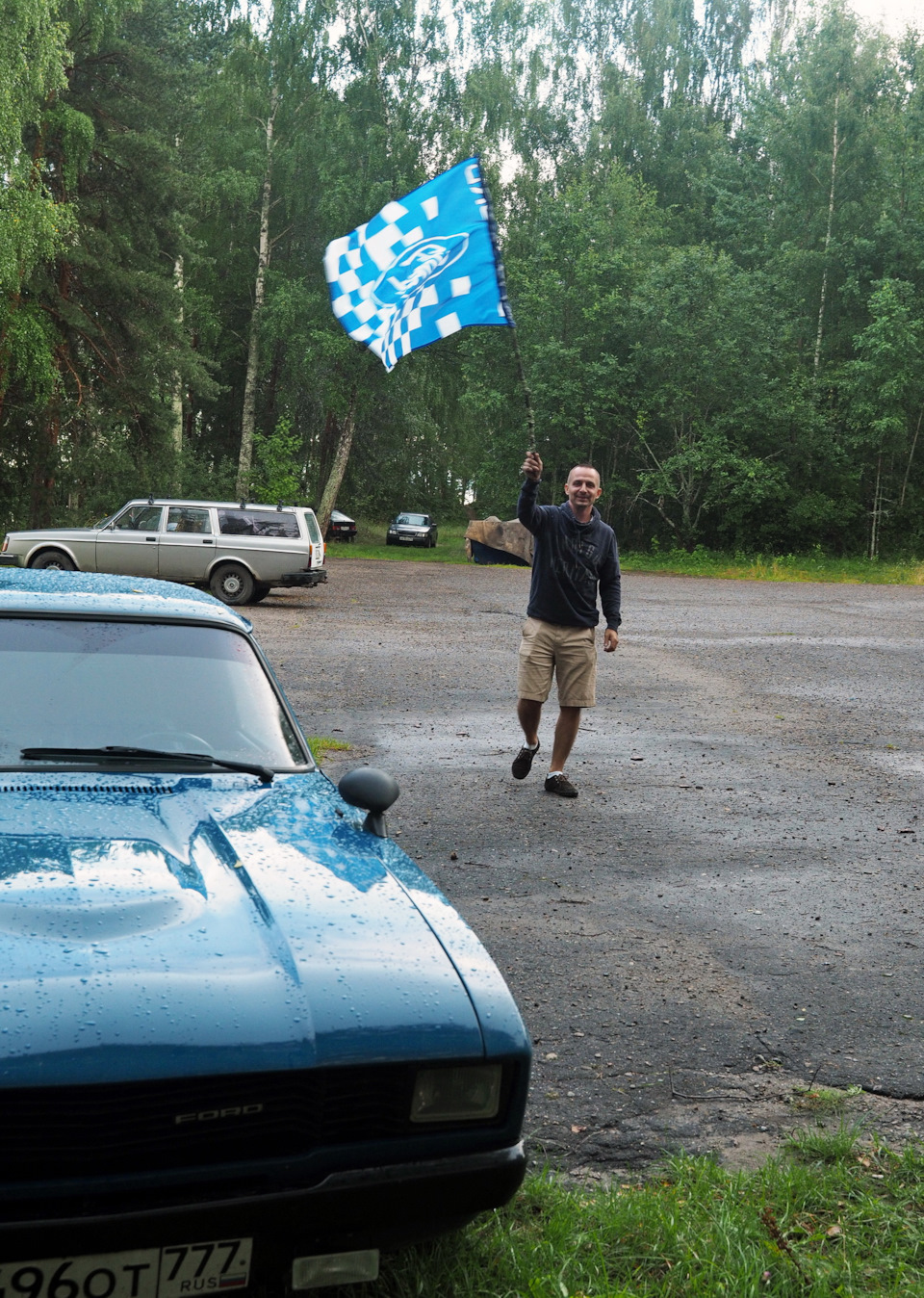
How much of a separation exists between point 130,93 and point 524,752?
27790 mm

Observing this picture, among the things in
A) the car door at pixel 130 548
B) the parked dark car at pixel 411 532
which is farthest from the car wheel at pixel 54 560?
the parked dark car at pixel 411 532

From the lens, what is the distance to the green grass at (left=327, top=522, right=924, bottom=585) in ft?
115

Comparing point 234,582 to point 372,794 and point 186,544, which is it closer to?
point 186,544

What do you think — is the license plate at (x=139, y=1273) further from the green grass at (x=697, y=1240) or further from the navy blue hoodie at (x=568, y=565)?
the navy blue hoodie at (x=568, y=565)

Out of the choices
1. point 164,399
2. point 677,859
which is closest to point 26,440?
point 164,399

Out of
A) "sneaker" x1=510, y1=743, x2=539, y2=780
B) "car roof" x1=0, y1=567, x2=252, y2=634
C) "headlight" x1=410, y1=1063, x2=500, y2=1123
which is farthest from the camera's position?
"sneaker" x1=510, y1=743, x2=539, y2=780

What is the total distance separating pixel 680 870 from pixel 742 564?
3372 centimetres

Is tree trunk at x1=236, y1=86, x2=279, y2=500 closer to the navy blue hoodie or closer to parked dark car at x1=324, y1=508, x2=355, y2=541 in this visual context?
parked dark car at x1=324, y1=508, x2=355, y2=541

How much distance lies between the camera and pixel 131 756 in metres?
3.55

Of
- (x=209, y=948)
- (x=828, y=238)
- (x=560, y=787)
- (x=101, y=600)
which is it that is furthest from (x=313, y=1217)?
(x=828, y=238)

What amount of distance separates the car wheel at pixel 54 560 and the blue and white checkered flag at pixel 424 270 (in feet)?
46.6

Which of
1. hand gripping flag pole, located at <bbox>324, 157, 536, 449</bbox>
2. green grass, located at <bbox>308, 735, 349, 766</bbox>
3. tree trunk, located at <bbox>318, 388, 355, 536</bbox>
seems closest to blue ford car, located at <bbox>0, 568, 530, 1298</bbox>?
hand gripping flag pole, located at <bbox>324, 157, 536, 449</bbox>

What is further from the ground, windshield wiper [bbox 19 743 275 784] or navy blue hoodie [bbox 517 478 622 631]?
navy blue hoodie [bbox 517 478 622 631]

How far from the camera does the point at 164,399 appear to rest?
31719 mm
